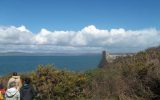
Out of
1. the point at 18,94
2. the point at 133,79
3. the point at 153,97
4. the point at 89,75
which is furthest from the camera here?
the point at 89,75

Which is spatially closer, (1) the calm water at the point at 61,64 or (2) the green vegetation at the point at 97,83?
(2) the green vegetation at the point at 97,83

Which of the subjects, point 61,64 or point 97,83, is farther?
point 61,64

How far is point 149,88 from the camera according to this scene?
18.0m

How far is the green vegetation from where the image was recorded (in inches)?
728

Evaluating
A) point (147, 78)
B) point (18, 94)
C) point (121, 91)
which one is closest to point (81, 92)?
point (121, 91)

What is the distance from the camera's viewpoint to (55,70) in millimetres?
20000

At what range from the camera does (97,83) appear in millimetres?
19828

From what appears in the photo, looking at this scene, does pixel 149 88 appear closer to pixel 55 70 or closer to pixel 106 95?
pixel 106 95

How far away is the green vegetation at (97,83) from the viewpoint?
18.5 meters

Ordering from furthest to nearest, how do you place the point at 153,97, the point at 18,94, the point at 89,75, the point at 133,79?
the point at 89,75 → the point at 133,79 → the point at 153,97 → the point at 18,94

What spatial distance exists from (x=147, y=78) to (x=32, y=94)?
5243 mm

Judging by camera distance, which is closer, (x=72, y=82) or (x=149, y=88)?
(x=149, y=88)

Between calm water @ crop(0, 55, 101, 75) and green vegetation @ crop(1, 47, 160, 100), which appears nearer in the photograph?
green vegetation @ crop(1, 47, 160, 100)

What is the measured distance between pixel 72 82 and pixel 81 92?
62 cm
